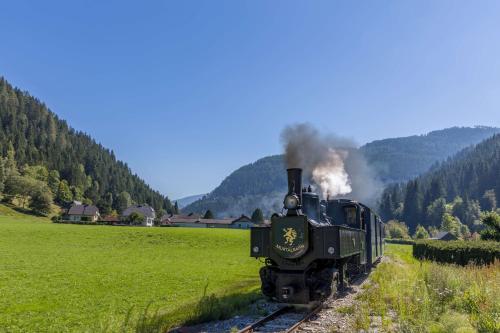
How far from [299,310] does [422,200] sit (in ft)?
571

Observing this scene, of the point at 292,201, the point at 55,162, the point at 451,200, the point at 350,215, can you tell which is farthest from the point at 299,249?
the point at 451,200

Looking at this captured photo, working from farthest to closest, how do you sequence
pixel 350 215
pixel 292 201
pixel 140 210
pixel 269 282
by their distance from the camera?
pixel 140 210
pixel 350 215
pixel 269 282
pixel 292 201

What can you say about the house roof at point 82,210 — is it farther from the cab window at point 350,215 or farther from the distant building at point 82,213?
the cab window at point 350,215

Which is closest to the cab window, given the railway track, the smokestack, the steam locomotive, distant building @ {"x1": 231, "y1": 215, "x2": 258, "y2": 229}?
the steam locomotive

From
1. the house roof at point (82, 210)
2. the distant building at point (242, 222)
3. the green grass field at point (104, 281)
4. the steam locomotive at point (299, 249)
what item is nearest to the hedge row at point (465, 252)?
the steam locomotive at point (299, 249)

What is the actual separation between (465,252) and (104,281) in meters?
24.0

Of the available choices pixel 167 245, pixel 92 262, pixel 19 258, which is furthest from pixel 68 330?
pixel 167 245

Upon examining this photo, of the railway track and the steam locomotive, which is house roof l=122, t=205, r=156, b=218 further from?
the railway track

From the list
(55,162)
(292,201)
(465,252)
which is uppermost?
(55,162)

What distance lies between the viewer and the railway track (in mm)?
10414

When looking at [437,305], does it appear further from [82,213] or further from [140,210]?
[140,210]

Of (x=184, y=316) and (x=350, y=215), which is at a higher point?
(x=350, y=215)

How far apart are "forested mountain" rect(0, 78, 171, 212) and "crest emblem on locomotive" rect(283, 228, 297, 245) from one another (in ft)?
375

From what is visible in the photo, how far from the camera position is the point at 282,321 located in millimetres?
11570
